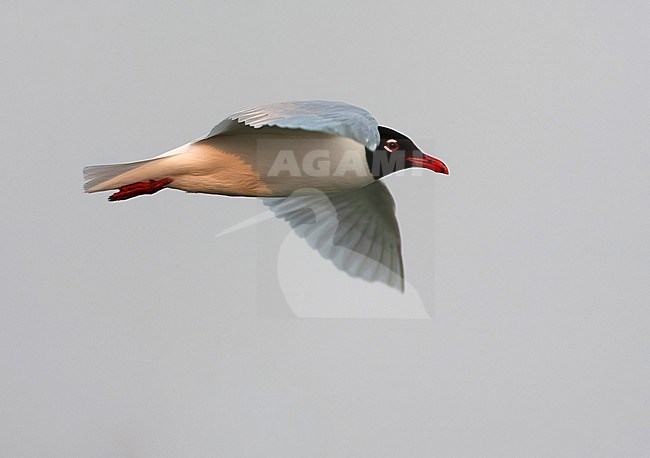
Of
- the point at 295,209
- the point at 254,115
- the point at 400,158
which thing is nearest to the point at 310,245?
the point at 295,209

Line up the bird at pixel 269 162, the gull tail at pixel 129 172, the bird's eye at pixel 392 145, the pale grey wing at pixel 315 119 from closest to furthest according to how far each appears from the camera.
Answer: the pale grey wing at pixel 315 119
the bird at pixel 269 162
the gull tail at pixel 129 172
the bird's eye at pixel 392 145

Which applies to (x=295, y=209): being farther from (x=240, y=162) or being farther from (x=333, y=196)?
(x=240, y=162)

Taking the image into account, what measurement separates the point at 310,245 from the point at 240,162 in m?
1.48

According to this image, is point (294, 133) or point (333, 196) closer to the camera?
point (294, 133)

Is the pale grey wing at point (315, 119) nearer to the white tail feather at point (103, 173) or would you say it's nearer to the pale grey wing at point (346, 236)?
the white tail feather at point (103, 173)

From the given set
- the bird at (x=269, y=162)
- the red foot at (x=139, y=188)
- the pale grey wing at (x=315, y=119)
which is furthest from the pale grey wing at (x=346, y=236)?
the pale grey wing at (x=315, y=119)

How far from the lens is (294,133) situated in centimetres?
674

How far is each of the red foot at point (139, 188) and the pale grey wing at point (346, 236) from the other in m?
1.44

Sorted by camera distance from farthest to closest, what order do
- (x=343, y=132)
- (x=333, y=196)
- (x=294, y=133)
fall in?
(x=333, y=196), (x=294, y=133), (x=343, y=132)

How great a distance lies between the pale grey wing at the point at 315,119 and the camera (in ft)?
19.4

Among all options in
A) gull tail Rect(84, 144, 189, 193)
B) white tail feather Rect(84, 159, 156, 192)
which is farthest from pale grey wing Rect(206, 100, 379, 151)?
white tail feather Rect(84, 159, 156, 192)

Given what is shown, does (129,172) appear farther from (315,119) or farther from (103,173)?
(315,119)

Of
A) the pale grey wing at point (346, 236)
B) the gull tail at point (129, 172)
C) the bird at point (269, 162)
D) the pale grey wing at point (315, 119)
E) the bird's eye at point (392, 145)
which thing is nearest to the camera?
the pale grey wing at point (315, 119)

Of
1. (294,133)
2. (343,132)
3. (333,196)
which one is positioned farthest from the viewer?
(333,196)
